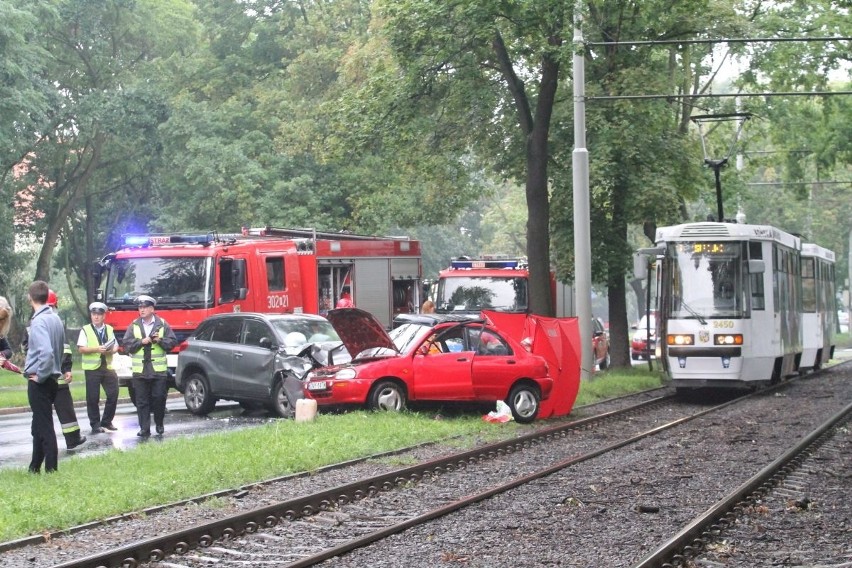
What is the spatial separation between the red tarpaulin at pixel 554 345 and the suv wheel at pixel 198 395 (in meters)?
5.19

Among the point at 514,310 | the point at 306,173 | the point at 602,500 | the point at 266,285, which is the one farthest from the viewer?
the point at 306,173

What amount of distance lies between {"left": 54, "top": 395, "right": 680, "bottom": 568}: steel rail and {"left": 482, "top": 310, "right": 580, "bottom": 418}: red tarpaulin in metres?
3.21

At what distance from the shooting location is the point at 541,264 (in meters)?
28.8

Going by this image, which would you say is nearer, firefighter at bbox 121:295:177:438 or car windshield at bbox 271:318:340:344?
firefighter at bbox 121:295:177:438

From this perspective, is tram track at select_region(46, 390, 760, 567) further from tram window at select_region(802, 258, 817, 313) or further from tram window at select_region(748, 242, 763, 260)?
tram window at select_region(802, 258, 817, 313)

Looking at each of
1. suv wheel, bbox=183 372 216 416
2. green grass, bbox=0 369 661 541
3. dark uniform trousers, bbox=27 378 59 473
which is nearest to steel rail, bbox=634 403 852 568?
green grass, bbox=0 369 661 541

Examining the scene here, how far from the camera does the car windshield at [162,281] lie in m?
25.9

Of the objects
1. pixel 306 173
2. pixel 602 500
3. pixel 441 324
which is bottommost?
pixel 602 500

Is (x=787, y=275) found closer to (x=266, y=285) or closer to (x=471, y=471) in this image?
(x=266, y=285)

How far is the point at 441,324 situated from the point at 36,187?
3228 cm

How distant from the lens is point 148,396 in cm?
1811

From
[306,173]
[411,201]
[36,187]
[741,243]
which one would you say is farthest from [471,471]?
[36,187]

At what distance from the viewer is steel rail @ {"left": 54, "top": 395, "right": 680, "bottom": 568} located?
944 centimetres

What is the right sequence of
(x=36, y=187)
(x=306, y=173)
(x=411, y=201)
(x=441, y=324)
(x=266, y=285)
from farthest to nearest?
(x=36, y=187) < (x=306, y=173) < (x=411, y=201) < (x=266, y=285) < (x=441, y=324)
